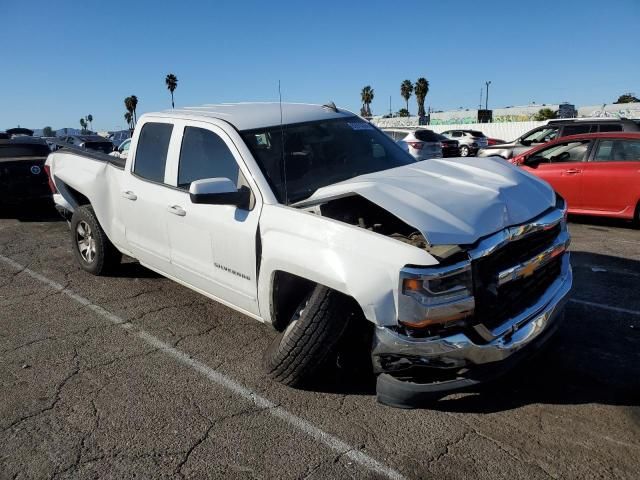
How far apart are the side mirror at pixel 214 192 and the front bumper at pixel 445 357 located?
1397mm

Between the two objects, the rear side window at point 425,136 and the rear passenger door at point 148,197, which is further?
the rear side window at point 425,136

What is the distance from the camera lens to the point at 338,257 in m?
2.96

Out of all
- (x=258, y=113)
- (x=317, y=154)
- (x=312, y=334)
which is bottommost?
(x=312, y=334)

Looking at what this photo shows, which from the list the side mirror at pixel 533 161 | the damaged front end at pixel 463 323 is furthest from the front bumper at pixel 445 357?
the side mirror at pixel 533 161

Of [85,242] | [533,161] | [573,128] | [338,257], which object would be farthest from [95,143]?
[338,257]

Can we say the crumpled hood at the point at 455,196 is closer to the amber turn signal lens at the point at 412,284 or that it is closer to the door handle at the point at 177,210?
the amber turn signal lens at the point at 412,284

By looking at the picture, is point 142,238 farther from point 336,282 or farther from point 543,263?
point 543,263

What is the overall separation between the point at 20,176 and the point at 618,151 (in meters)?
10.6

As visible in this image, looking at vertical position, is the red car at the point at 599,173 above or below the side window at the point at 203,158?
below

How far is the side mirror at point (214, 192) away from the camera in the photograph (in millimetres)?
3447

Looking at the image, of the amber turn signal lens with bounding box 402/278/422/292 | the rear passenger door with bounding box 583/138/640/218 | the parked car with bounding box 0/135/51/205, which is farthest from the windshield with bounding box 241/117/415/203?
the parked car with bounding box 0/135/51/205

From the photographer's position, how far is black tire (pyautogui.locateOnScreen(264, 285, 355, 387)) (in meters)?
3.08

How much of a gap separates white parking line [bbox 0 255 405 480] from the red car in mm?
7316

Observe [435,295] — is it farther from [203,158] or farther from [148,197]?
[148,197]
